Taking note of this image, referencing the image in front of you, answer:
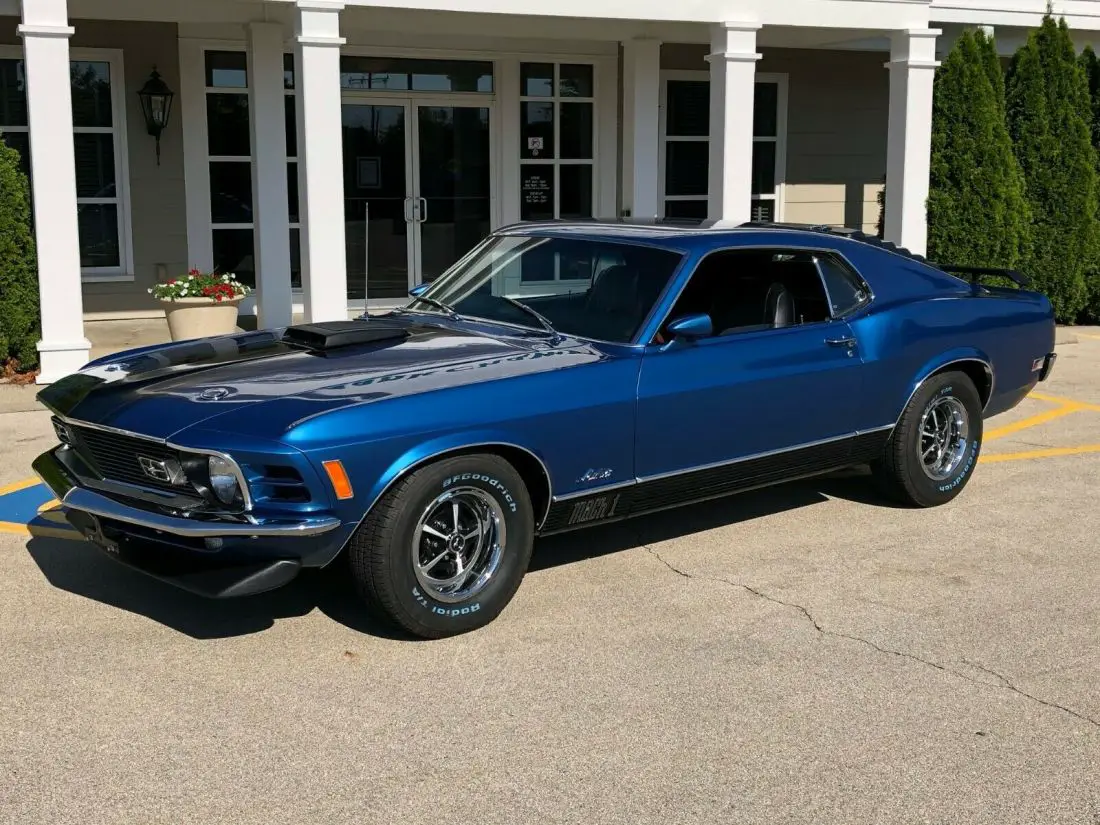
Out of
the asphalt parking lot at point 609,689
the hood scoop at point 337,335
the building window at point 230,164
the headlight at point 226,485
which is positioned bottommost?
the asphalt parking lot at point 609,689

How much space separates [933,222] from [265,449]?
401 inches

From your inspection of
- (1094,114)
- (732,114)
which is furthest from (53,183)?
(1094,114)

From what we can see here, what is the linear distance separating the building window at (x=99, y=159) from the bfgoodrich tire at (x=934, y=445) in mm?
9452

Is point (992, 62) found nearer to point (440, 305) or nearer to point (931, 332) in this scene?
point (931, 332)

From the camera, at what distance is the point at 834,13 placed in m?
12.4

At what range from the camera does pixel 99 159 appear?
13.4 metres

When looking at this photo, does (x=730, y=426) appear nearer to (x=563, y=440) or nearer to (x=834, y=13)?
(x=563, y=440)

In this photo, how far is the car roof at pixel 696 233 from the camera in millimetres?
6035

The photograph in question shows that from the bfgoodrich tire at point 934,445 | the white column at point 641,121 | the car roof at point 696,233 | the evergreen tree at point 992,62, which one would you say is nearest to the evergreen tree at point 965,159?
the evergreen tree at point 992,62

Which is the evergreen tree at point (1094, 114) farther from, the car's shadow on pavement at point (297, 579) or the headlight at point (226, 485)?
the headlight at point (226, 485)

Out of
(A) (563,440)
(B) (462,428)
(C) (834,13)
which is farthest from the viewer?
(C) (834,13)

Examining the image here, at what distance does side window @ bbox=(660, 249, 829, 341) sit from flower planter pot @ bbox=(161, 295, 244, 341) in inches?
251

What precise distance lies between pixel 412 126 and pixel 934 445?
30.1 ft

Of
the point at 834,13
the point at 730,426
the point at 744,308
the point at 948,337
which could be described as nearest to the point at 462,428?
the point at 730,426
